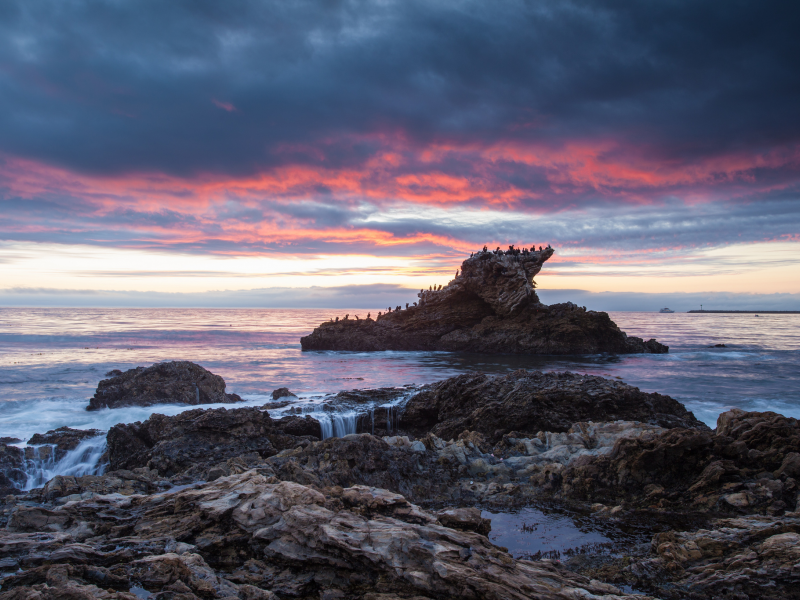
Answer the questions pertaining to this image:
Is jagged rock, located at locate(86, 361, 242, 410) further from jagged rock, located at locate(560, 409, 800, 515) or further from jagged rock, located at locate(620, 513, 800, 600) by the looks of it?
jagged rock, located at locate(620, 513, 800, 600)

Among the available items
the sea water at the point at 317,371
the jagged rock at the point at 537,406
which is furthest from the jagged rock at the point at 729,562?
the sea water at the point at 317,371

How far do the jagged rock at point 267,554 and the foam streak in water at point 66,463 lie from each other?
852 cm

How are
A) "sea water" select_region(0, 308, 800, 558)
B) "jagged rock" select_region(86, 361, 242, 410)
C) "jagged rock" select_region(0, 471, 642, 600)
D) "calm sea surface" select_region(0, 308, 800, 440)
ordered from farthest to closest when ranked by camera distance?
"calm sea surface" select_region(0, 308, 800, 440) < "jagged rock" select_region(86, 361, 242, 410) < "sea water" select_region(0, 308, 800, 558) < "jagged rock" select_region(0, 471, 642, 600)

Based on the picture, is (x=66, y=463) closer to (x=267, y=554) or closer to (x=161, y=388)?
(x=161, y=388)

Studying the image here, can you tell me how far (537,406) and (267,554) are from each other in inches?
460

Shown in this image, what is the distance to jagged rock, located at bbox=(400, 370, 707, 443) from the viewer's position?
14.4m

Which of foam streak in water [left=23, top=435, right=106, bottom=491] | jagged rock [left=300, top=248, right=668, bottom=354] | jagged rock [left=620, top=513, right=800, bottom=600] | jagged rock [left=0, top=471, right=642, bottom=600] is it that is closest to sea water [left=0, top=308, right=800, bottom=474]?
jagged rock [left=300, top=248, right=668, bottom=354]

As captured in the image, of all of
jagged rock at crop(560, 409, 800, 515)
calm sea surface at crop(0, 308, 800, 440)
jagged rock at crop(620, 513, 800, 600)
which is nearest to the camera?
jagged rock at crop(620, 513, 800, 600)

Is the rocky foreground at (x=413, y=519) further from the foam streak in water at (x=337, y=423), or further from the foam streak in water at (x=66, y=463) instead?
the foam streak in water at (x=337, y=423)

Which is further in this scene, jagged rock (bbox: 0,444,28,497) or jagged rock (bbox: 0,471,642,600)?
jagged rock (bbox: 0,444,28,497)

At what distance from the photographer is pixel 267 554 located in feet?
16.1

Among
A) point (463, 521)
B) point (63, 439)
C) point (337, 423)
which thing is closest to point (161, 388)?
point (63, 439)

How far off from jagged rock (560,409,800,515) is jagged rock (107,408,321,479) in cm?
825

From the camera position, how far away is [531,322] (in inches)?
1921
